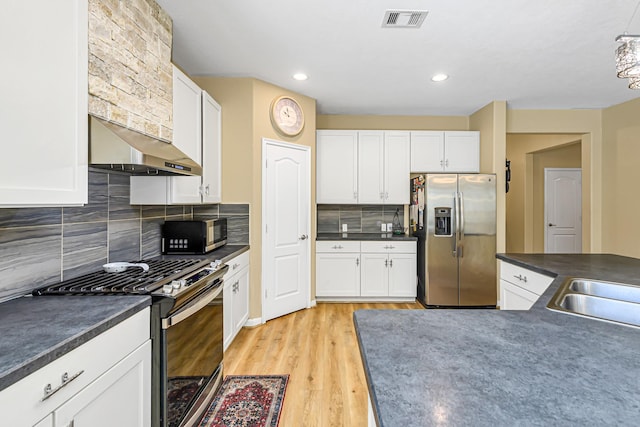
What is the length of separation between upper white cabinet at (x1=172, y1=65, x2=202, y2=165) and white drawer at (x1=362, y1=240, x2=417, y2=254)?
7.76 feet

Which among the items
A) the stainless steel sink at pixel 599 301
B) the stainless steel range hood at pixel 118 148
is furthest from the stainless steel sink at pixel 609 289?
the stainless steel range hood at pixel 118 148

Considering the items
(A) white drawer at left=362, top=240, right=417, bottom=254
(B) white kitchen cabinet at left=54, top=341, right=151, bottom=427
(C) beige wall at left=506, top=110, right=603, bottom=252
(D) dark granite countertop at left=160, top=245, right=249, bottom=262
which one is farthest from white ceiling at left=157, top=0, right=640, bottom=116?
(B) white kitchen cabinet at left=54, top=341, right=151, bottom=427

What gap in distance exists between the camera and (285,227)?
371 cm

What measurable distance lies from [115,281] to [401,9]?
235 centimetres

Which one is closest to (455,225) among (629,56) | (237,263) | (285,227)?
(285,227)

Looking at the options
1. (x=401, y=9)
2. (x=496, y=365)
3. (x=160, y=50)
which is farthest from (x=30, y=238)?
(x=401, y=9)

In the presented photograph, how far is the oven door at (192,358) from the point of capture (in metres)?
1.54

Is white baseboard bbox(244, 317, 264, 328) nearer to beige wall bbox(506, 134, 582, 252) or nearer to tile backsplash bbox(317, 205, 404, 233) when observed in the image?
tile backsplash bbox(317, 205, 404, 233)

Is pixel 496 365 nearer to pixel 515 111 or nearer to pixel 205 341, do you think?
pixel 205 341

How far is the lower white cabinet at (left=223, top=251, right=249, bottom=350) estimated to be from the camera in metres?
2.71

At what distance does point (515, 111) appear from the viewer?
4449mm

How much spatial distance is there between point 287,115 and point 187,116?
4.33 ft

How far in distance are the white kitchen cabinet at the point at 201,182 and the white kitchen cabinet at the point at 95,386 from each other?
112 cm

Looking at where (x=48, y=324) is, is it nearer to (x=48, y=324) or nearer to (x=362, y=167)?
(x=48, y=324)
